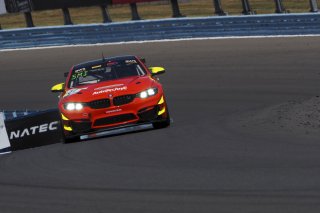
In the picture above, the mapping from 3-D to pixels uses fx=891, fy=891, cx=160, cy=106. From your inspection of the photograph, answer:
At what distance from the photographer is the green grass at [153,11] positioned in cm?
3534

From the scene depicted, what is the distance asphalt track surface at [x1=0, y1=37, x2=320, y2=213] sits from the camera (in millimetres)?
8289

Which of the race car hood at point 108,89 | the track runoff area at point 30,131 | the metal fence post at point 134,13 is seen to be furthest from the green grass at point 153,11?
the race car hood at point 108,89

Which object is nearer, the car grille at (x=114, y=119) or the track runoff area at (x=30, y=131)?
the car grille at (x=114, y=119)

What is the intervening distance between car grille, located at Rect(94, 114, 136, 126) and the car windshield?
1063 mm

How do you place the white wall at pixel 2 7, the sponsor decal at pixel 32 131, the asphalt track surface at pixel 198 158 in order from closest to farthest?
the asphalt track surface at pixel 198 158, the sponsor decal at pixel 32 131, the white wall at pixel 2 7

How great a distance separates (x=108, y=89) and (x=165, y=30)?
16390mm

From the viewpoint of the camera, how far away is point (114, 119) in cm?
1326

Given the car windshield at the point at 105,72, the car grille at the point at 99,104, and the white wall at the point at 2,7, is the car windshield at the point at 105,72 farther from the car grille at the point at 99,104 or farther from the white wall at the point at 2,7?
the white wall at the point at 2,7

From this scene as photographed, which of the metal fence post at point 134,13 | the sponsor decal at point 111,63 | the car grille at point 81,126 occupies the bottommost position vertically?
the metal fence post at point 134,13

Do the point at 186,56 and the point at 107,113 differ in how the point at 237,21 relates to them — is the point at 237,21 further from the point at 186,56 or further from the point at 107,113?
the point at 107,113

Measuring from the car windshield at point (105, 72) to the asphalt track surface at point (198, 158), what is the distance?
1100 mm

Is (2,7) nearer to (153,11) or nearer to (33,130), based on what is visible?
(153,11)

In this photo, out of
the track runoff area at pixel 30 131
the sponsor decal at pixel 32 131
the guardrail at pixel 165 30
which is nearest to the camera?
the track runoff area at pixel 30 131

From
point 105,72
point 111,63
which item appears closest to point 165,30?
point 111,63
